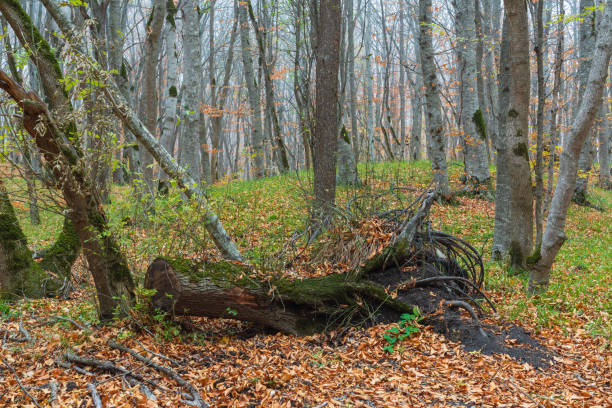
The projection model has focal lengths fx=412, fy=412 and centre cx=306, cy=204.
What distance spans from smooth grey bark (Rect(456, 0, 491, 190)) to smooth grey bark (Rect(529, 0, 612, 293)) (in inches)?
283

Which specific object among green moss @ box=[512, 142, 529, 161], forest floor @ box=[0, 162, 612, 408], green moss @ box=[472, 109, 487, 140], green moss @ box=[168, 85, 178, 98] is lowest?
forest floor @ box=[0, 162, 612, 408]

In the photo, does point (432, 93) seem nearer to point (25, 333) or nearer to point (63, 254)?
point (63, 254)

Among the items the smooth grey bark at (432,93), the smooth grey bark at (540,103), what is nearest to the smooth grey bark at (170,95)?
the smooth grey bark at (432,93)

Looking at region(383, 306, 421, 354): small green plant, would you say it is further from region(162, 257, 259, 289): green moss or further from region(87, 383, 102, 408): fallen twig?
region(87, 383, 102, 408): fallen twig

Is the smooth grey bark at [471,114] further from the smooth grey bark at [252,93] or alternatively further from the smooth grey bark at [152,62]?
the smooth grey bark at [152,62]

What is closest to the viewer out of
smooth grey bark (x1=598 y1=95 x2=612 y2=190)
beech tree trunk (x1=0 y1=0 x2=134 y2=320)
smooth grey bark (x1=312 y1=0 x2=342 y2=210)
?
beech tree trunk (x1=0 y1=0 x2=134 y2=320)

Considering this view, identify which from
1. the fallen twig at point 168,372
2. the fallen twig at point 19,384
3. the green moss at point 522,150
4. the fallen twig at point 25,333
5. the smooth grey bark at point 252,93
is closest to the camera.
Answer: the fallen twig at point 19,384

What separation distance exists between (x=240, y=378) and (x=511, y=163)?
4972mm

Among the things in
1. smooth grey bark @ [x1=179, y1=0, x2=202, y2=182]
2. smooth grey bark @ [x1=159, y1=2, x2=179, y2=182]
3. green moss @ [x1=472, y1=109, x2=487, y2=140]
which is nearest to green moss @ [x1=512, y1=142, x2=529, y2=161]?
green moss @ [x1=472, y1=109, x2=487, y2=140]

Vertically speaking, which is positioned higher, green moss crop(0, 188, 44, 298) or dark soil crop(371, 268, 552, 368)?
green moss crop(0, 188, 44, 298)

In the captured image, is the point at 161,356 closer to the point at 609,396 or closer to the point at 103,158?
the point at 103,158

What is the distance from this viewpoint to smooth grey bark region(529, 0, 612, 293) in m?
4.86

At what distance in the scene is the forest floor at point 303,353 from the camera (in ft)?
10.9

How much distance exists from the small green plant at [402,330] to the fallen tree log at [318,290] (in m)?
0.13
